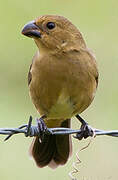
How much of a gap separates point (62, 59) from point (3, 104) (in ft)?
7.76

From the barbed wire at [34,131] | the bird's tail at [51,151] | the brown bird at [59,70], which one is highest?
the brown bird at [59,70]

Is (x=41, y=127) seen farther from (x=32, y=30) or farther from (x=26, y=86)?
(x=26, y=86)

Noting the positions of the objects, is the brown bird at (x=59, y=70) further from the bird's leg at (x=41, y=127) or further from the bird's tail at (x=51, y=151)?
the bird's tail at (x=51, y=151)

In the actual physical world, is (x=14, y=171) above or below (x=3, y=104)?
below

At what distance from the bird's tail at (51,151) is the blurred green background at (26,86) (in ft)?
0.86

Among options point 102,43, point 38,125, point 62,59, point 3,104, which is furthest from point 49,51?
point 102,43

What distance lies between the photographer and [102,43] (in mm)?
11562

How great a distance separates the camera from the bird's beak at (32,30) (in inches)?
316

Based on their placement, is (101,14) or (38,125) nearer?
(38,125)

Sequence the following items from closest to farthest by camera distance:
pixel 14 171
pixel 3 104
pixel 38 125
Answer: pixel 38 125 < pixel 14 171 < pixel 3 104

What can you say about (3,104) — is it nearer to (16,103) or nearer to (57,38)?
(16,103)

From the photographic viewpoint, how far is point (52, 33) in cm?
818

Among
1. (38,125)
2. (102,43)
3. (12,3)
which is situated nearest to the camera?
(38,125)

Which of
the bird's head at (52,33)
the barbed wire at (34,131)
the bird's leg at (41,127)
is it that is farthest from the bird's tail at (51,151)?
the bird's head at (52,33)
